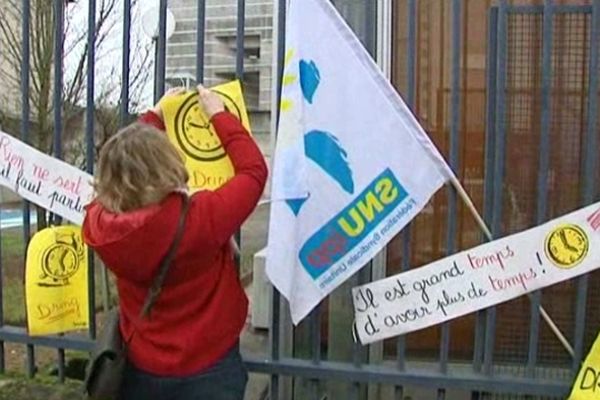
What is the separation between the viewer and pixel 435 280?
291 centimetres

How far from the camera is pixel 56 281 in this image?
3268mm

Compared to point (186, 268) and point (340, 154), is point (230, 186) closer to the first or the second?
point (186, 268)

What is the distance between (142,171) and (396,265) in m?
1.95

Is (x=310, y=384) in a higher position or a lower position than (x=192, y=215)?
lower

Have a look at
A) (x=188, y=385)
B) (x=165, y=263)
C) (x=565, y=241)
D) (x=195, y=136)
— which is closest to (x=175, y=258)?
(x=165, y=263)

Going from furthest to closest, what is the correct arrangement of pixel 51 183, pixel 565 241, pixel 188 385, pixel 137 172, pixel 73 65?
pixel 73 65
pixel 51 183
pixel 565 241
pixel 188 385
pixel 137 172

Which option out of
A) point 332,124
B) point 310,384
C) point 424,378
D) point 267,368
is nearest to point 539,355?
point 424,378

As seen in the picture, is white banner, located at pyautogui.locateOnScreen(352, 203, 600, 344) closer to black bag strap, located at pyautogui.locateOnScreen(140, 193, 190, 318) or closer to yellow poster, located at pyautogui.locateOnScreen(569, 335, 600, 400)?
yellow poster, located at pyautogui.locateOnScreen(569, 335, 600, 400)

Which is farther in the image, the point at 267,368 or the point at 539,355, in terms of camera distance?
the point at 539,355

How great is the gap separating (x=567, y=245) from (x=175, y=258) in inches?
56.5

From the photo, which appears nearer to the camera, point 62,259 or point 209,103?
point 209,103

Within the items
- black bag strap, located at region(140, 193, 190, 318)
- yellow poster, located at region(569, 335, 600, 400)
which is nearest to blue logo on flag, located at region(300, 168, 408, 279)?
black bag strap, located at region(140, 193, 190, 318)

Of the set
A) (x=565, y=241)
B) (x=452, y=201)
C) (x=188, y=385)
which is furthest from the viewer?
(x=452, y=201)

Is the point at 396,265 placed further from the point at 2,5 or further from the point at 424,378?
the point at 2,5
